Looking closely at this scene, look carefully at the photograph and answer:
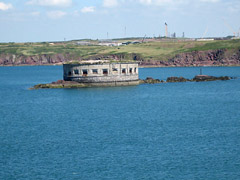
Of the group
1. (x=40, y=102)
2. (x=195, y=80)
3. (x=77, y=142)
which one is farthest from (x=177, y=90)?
(x=77, y=142)

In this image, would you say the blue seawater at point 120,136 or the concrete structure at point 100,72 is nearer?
the blue seawater at point 120,136

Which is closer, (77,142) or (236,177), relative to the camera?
(236,177)

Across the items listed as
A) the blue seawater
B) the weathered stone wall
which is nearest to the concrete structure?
the weathered stone wall

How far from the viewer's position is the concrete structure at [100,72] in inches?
3932

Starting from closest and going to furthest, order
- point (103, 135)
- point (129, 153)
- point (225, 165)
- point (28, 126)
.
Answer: point (225, 165)
point (129, 153)
point (103, 135)
point (28, 126)

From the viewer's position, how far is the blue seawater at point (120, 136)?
40094 millimetres

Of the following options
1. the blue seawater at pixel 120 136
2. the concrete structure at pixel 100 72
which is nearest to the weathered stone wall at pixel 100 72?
the concrete structure at pixel 100 72

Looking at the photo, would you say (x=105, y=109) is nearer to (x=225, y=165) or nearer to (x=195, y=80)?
(x=225, y=165)

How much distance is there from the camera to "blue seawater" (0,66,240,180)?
40.1 m

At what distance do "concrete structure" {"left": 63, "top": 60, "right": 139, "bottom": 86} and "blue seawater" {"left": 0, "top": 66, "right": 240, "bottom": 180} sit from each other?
371 inches

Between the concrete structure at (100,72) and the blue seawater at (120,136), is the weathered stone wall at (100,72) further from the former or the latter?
the blue seawater at (120,136)

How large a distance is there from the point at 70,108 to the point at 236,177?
4169 cm

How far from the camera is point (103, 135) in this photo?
53219 millimetres

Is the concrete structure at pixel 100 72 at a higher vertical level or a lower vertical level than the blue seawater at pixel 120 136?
higher
